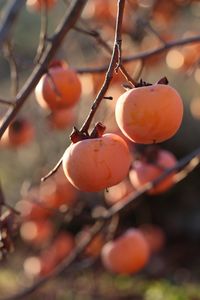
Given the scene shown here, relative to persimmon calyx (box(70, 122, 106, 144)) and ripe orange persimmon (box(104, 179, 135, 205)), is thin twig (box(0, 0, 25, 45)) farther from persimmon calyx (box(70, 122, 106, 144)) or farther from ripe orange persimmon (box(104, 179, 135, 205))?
ripe orange persimmon (box(104, 179, 135, 205))

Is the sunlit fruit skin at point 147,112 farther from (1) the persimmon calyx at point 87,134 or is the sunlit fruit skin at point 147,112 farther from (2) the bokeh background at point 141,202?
(2) the bokeh background at point 141,202

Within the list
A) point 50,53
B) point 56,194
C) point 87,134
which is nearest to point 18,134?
point 56,194

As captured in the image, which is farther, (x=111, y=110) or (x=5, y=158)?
(x=5, y=158)

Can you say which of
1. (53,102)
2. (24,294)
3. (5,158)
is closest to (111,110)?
(24,294)

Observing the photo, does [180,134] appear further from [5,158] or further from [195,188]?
[5,158]

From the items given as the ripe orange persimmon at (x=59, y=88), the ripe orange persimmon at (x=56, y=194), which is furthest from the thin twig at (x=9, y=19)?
the ripe orange persimmon at (x=56, y=194)

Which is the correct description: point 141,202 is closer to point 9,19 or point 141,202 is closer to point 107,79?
point 107,79

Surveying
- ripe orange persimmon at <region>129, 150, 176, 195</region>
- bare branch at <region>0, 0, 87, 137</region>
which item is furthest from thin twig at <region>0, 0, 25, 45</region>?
ripe orange persimmon at <region>129, 150, 176, 195</region>
